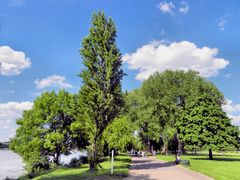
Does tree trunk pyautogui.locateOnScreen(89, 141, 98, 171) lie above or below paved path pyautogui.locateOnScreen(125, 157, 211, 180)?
above

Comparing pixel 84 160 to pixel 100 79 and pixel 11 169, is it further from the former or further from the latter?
pixel 100 79

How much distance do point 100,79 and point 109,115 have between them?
3.26 meters

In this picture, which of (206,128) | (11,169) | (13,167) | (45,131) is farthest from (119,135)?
(13,167)

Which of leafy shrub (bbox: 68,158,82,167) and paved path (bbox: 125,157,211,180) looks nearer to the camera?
paved path (bbox: 125,157,211,180)

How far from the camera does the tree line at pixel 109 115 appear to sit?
26438mm

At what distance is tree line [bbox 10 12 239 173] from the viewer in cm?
2644

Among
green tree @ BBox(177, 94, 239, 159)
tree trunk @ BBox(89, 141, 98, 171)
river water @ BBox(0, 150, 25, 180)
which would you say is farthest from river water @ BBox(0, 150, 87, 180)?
green tree @ BBox(177, 94, 239, 159)

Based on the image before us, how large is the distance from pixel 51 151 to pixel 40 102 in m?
6.59

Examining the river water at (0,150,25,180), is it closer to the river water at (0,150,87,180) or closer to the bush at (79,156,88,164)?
the river water at (0,150,87,180)

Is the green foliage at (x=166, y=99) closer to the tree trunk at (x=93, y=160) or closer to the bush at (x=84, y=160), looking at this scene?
the bush at (x=84, y=160)

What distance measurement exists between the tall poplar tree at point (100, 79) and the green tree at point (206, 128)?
2383cm

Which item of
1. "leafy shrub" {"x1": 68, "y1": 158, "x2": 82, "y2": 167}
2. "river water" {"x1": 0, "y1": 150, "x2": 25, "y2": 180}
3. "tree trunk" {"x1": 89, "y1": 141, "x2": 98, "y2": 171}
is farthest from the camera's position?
"river water" {"x1": 0, "y1": 150, "x2": 25, "y2": 180}

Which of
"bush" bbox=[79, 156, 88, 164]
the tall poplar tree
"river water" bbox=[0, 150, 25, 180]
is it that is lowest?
"river water" bbox=[0, 150, 25, 180]

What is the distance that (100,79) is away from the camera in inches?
1045
